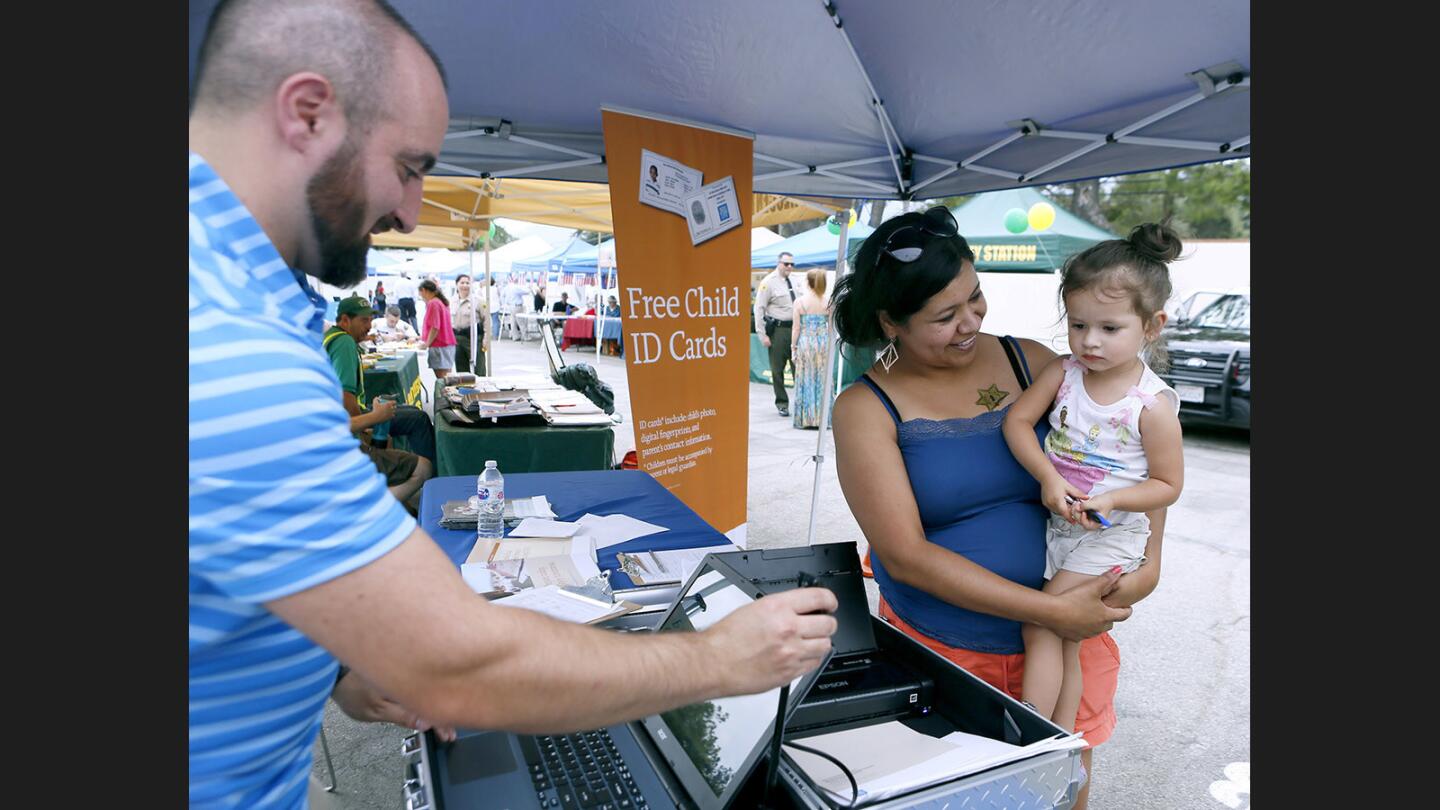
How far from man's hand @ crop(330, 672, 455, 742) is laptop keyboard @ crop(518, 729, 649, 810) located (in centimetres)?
14

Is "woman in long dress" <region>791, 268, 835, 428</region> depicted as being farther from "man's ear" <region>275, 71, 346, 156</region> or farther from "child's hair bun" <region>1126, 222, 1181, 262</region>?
"man's ear" <region>275, 71, 346, 156</region>

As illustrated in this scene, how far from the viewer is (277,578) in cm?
61

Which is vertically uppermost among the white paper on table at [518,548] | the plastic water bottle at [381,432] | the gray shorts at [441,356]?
the gray shorts at [441,356]

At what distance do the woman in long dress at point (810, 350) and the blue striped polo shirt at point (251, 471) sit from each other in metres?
8.63

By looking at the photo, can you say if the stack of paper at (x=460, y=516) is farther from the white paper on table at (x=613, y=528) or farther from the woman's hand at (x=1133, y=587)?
the woman's hand at (x=1133, y=587)

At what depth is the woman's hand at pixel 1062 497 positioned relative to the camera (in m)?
1.66

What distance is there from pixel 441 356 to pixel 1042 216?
321 inches

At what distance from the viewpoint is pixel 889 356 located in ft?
6.28

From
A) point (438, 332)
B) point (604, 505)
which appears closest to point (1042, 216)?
point (438, 332)

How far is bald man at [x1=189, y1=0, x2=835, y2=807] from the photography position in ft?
2.00

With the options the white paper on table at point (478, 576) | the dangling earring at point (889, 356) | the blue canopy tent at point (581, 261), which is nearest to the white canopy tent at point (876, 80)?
the dangling earring at point (889, 356)

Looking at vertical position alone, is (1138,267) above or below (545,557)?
above

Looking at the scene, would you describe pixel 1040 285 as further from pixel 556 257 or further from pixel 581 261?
pixel 556 257

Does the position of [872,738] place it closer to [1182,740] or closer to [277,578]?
[277,578]
